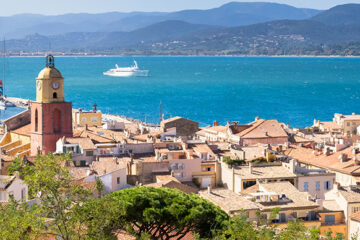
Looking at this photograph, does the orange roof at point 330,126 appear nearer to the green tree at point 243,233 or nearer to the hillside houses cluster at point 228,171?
the hillside houses cluster at point 228,171

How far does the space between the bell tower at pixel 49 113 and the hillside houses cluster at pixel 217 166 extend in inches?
2.1

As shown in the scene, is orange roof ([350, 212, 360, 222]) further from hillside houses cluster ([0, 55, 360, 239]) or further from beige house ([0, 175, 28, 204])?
beige house ([0, 175, 28, 204])

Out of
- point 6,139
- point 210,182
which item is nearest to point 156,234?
point 210,182

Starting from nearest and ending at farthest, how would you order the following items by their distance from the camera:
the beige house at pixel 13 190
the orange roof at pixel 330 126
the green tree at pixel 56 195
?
the green tree at pixel 56 195 < the beige house at pixel 13 190 < the orange roof at pixel 330 126

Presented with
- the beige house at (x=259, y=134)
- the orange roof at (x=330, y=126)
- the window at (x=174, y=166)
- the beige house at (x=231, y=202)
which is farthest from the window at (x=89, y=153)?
the orange roof at (x=330, y=126)

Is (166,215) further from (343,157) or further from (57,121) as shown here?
(57,121)

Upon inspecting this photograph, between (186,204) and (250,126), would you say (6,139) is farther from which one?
(186,204)

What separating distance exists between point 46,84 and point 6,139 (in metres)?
4.74

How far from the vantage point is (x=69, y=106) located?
3747 centimetres

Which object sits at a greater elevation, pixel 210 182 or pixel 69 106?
pixel 69 106

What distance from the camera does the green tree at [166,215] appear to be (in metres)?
18.5

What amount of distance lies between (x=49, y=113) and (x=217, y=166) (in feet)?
34.5

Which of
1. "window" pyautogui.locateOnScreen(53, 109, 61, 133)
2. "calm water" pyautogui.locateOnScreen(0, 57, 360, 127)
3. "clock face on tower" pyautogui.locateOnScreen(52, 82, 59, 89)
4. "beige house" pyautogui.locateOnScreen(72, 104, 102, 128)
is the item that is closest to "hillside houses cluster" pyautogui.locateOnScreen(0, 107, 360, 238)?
"window" pyautogui.locateOnScreen(53, 109, 61, 133)

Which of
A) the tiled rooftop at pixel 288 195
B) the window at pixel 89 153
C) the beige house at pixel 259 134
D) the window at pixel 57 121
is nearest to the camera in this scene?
the tiled rooftop at pixel 288 195
